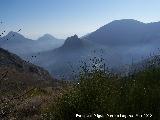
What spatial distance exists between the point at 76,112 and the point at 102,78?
1116 mm

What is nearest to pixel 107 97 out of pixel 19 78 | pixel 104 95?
pixel 104 95

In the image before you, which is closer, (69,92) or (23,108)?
(69,92)

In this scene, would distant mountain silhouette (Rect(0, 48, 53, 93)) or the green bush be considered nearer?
the green bush

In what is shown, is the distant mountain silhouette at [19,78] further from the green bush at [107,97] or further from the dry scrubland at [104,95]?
the green bush at [107,97]

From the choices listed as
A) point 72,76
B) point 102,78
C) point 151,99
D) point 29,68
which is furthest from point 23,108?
point 29,68

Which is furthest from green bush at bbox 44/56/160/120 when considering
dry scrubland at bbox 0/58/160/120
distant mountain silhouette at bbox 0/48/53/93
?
distant mountain silhouette at bbox 0/48/53/93

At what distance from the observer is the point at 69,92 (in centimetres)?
938

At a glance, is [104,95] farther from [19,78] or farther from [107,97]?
[19,78]

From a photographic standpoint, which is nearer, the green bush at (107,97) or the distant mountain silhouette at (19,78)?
the green bush at (107,97)

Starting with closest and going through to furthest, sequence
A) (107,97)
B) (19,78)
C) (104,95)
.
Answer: (107,97)
(104,95)
(19,78)

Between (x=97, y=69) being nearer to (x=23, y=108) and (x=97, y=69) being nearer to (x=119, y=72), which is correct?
(x=119, y=72)

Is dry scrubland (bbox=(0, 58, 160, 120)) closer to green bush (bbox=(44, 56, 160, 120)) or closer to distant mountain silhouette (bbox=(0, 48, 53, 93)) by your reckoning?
green bush (bbox=(44, 56, 160, 120))

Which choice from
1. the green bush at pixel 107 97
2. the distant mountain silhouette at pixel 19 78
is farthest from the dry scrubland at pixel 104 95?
the distant mountain silhouette at pixel 19 78

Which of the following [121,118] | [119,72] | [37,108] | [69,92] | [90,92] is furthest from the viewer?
[37,108]
